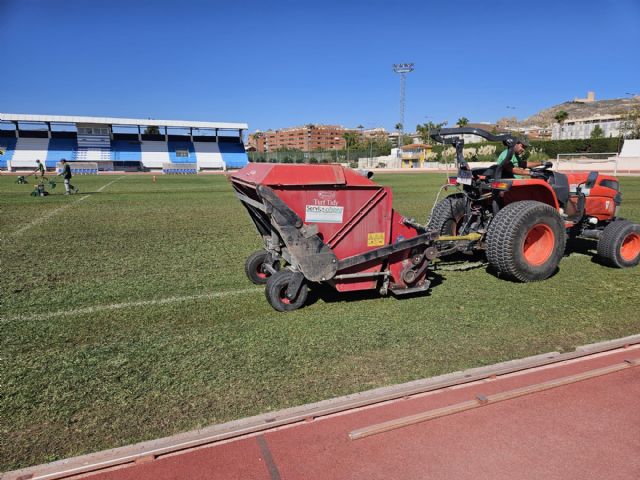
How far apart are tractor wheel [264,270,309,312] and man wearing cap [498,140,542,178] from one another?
11.0ft

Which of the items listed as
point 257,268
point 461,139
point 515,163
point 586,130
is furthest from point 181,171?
point 586,130

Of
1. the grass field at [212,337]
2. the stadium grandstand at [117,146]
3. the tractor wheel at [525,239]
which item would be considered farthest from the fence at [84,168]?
the tractor wheel at [525,239]

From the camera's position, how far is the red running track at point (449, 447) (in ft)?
8.23

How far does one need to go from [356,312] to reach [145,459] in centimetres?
277

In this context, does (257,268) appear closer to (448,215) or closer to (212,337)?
(212,337)

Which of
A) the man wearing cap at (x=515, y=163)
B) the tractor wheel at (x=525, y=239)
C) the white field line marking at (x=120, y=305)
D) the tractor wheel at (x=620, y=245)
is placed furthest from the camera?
the tractor wheel at (x=620, y=245)

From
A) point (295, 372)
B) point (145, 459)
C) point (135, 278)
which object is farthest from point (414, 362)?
point (135, 278)

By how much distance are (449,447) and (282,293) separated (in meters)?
2.67

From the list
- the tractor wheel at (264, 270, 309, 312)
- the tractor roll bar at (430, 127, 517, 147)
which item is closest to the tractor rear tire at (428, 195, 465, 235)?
the tractor roll bar at (430, 127, 517, 147)

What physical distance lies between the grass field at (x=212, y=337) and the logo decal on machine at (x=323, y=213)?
3.41 feet

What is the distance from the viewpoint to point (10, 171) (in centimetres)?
4538

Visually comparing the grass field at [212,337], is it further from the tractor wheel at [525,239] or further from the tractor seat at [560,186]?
the tractor seat at [560,186]

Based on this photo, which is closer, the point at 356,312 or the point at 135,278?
the point at 356,312

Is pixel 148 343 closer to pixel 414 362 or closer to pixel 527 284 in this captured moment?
pixel 414 362
